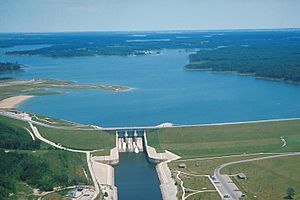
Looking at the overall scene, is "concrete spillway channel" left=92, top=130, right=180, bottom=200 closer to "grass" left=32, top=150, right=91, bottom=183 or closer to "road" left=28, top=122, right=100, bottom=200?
"road" left=28, top=122, right=100, bottom=200

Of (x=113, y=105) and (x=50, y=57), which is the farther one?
(x=50, y=57)

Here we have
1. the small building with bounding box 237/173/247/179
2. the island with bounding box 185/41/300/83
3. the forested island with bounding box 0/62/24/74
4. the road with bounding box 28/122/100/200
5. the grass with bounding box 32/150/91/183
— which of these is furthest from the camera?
the forested island with bounding box 0/62/24/74

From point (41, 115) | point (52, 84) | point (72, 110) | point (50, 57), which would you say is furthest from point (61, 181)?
point (50, 57)

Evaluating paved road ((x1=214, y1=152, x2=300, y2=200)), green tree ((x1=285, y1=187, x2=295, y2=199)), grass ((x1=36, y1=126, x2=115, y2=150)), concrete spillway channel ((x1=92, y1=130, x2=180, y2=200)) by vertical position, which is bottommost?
concrete spillway channel ((x1=92, y1=130, x2=180, y2=200))

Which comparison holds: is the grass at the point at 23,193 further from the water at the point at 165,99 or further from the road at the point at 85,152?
the water at the point at 165,99

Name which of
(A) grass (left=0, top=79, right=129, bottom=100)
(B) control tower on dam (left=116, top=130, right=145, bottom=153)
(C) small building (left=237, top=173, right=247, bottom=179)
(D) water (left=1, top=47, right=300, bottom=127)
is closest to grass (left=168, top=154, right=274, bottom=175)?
(C) small building (left=237, top=173, right=247, bottom=179)

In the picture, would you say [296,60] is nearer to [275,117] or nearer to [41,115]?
[275,117]

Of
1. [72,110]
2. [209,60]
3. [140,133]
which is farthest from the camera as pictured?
[209,60]

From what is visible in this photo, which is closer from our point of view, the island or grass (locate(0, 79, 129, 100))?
grass (locate(0, 79, 129, 100))
